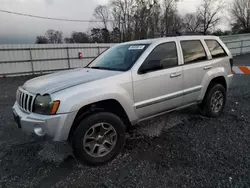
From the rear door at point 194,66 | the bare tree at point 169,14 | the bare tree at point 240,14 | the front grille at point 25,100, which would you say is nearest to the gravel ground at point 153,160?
the front grille at point 25,100

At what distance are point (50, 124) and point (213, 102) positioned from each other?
3377 mm

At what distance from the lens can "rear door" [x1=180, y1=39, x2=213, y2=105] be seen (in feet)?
11.1

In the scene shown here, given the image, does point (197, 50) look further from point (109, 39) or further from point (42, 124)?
point (109, 39)

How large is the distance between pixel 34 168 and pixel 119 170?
3.97 ft

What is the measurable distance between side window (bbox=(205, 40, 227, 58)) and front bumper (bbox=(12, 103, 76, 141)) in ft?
10.5

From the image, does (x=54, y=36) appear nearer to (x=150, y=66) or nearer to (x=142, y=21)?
(x=142, y=21)

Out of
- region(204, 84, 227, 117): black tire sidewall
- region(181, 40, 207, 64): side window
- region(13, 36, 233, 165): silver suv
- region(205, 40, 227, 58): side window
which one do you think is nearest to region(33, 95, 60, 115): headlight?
region(13, 36, 233, 165): silver suv

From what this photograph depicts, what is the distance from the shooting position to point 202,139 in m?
3.12

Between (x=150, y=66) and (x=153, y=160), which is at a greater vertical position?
(x=150, y=66)

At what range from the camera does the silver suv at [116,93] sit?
7.34 ft

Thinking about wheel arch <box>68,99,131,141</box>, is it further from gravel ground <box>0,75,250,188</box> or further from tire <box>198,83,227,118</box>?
tire <box>198,83,227,118</box>

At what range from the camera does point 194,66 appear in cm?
346

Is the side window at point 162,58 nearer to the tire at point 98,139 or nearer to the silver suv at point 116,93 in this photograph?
the silver suv at point 116,93

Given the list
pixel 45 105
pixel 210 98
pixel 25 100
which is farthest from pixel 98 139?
pixel 210 98
